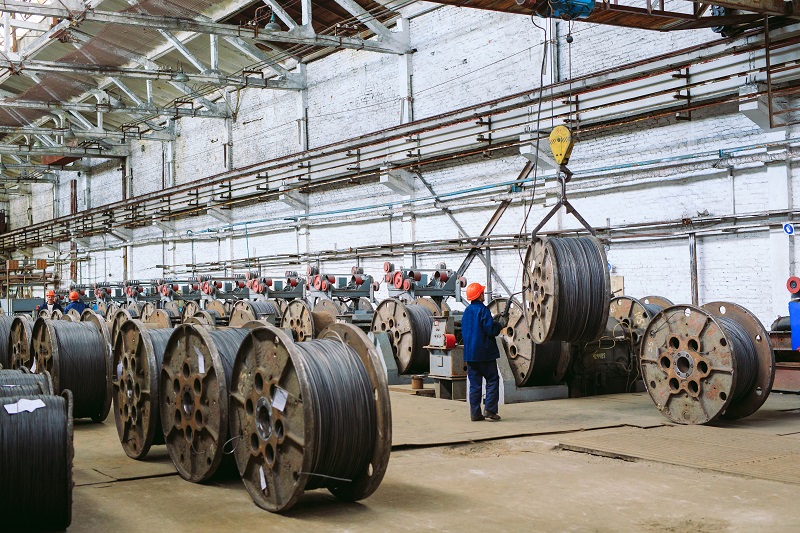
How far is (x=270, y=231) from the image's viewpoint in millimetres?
24625

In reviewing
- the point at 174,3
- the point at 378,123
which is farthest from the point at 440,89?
the point at 174,3

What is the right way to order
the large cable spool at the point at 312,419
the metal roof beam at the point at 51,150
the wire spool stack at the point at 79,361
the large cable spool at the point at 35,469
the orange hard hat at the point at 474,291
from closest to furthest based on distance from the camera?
the large cable spool at the point at 35,469 → the large cable spool at the point at 312,419 → the wire spool stack at the point at 79,361 → the orange hard hat at the point at 474,291 → the metal roof beam at the point at 51,150

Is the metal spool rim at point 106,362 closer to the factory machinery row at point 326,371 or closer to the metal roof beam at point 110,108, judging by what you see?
the factory machinery row at point 326,371

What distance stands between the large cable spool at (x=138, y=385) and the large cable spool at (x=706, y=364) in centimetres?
555

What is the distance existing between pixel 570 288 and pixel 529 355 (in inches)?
109

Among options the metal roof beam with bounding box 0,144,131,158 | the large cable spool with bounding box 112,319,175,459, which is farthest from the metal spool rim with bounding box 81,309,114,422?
the metal roof beam with bounding box 0,144,131,158

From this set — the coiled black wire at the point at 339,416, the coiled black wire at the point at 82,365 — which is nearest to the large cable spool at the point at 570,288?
the coiled black wire at the point at 339,416

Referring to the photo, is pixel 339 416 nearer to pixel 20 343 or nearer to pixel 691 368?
pixel 691 368

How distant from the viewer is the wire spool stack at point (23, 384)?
5617 mm

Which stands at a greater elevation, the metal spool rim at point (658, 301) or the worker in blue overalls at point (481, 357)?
the metal spool rim at point (658, 301)

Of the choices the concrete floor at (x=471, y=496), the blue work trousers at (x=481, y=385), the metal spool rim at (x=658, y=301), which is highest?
the metal spool rim at (x=658, y=301)

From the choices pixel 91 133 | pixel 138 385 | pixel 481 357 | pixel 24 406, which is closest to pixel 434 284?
pixel 481 357

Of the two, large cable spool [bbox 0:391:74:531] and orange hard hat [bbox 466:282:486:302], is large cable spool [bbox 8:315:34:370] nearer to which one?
large cable spool [bbox 0:391:74:531]

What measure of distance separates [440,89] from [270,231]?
26.0 feet
